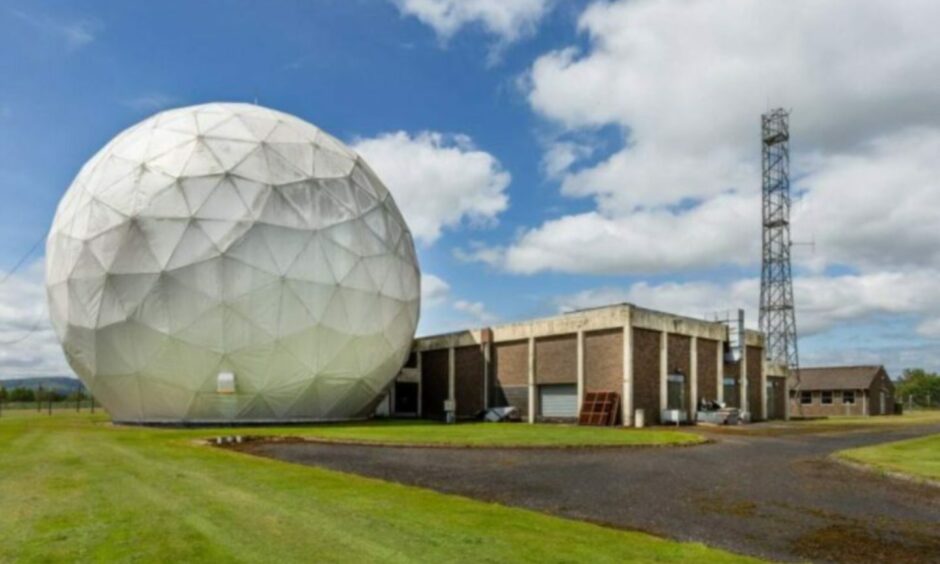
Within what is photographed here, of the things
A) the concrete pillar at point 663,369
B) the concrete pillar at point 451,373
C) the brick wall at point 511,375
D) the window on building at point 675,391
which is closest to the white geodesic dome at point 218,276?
the brick wall at point 511,375

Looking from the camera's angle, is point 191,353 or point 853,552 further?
point 191,353

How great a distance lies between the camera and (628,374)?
1414 inches

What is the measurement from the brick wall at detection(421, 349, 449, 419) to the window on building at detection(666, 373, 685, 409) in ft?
51.9

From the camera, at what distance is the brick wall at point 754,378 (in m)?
46.9

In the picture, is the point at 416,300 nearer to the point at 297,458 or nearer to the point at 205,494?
the point at 297,458

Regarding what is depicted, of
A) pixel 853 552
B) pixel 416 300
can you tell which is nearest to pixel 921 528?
pixel 853 552

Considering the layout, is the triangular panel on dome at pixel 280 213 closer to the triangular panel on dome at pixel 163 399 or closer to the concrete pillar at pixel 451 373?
the triangular panel on dome at pixel 163 399

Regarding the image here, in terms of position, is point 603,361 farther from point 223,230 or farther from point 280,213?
point 223,230

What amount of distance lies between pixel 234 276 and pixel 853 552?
27.5 metres

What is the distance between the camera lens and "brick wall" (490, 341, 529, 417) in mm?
41844

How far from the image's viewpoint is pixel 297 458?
1816cm

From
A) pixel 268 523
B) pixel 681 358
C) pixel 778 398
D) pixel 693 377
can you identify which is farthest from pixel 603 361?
pixel 268 523

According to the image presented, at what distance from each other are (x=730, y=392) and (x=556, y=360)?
13311 millimetres

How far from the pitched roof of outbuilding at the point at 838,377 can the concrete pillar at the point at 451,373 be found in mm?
43531
